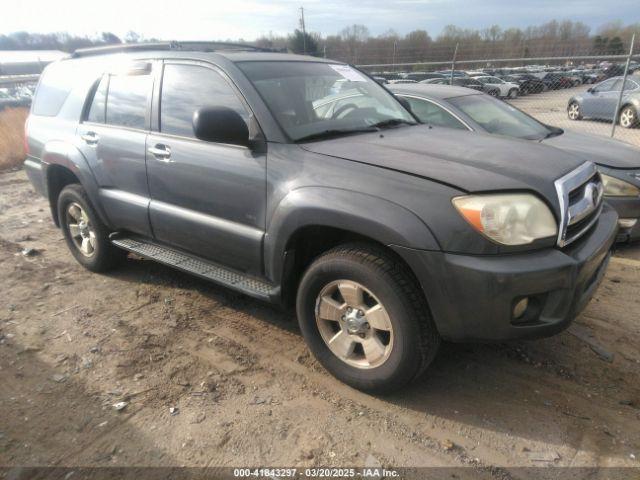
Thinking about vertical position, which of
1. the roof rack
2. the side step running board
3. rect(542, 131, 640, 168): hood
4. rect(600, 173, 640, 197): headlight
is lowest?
the side step running board

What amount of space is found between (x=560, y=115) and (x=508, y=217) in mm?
18725

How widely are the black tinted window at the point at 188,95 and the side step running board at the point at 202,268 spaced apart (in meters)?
0.91

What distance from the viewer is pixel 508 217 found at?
2.22 meters

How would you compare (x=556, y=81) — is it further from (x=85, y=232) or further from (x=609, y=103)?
(x=85, y=232)

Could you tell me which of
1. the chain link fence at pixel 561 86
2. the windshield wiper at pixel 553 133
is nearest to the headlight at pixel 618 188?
the windshield wiper at pixel 553 133

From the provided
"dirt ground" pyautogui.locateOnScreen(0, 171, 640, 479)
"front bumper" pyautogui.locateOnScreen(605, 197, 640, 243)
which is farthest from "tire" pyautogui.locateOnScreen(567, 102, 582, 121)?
"dirt ground" pyautogui.locateOnScreen(0, 171, 640, 479)

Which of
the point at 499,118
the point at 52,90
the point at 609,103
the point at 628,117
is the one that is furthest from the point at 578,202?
the point at 609,103

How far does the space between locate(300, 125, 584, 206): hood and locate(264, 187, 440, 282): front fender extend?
0.24m

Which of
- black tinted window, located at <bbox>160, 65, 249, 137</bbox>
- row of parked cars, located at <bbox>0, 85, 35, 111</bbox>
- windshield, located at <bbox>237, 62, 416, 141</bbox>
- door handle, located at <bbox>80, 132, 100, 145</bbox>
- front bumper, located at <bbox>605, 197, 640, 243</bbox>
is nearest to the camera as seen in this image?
windshield, located at <bbox>237, 62, 416, 141</bbox>

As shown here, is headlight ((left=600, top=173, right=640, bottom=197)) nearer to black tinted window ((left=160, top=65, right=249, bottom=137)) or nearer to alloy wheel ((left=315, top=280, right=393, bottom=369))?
alloy wheel ((left=315, top=280, right=393, bottom=369))

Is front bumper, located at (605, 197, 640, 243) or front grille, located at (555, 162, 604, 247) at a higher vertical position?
front grille, located at (555, 162, 604, 247)

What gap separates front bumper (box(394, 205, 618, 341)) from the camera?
7.07 feet

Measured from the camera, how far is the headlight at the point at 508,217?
2.19m

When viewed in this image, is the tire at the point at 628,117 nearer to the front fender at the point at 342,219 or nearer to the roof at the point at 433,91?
the roof at the point at 433,91
